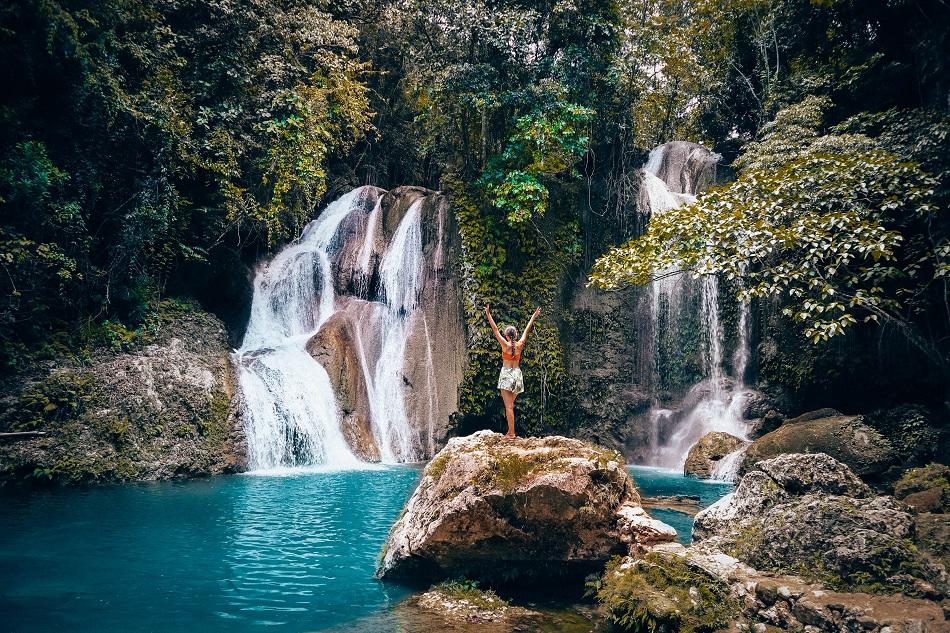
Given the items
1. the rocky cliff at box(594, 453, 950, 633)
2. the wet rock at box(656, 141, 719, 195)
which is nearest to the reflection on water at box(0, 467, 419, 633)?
the rocky cliff at box(594, 453, 950, 633)

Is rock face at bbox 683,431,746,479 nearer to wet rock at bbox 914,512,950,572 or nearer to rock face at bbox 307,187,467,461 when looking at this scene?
rock face at bbox 307,187,467,461

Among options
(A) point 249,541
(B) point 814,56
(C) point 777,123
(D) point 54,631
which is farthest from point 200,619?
(B) point 814,56

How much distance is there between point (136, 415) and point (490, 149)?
11518 mm

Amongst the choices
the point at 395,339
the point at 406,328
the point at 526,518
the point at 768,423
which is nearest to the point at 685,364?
the point at 768,423

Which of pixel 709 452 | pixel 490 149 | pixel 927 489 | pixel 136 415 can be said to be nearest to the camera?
pixel 927 489

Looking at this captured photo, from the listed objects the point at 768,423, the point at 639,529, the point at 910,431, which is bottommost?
the point at 639,529

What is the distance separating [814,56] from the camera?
16.2m

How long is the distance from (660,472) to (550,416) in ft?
11.0

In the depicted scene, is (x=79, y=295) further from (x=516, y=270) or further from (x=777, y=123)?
(x=777, y=123)

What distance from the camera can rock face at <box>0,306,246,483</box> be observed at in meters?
10.8

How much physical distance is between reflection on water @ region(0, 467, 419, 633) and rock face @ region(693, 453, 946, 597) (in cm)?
350

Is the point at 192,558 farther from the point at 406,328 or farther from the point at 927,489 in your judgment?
the point at 406,328

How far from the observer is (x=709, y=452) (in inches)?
549

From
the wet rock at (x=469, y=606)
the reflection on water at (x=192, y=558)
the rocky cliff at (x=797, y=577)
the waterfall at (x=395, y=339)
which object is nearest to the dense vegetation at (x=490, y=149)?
the waterfall at (x=395, y=339)
